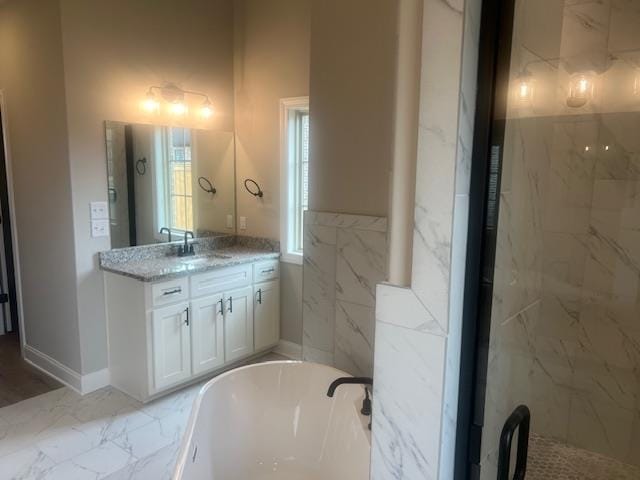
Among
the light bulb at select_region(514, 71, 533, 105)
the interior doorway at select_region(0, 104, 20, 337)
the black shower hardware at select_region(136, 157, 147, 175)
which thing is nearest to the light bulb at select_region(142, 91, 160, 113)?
the black shower hardware at select_region(136, 157, 147, 175)

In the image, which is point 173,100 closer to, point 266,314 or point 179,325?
point 179,325

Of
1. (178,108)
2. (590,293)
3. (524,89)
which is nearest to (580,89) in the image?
(590,293)

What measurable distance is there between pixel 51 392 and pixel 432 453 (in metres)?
3.24

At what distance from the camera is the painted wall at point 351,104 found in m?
2.30

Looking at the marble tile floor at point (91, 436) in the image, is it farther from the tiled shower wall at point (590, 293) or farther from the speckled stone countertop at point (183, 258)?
the tiled shower wall at point (590, 293)

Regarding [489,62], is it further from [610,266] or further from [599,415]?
[599,415]

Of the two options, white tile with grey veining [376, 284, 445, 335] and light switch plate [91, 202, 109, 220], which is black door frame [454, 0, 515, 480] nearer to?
white tile with grey veining [376, 284, 445, 335]

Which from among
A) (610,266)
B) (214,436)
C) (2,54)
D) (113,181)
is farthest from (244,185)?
(610,266)

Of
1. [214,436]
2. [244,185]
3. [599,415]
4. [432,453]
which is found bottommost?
[214,436]

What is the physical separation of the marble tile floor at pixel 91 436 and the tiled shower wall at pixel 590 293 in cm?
195

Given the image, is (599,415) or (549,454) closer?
(549,454)

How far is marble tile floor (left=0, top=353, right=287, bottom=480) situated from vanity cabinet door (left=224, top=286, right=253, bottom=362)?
0.43 meters

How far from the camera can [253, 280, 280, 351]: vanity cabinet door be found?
3.79 meters

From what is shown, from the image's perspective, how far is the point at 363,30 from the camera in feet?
7.65
